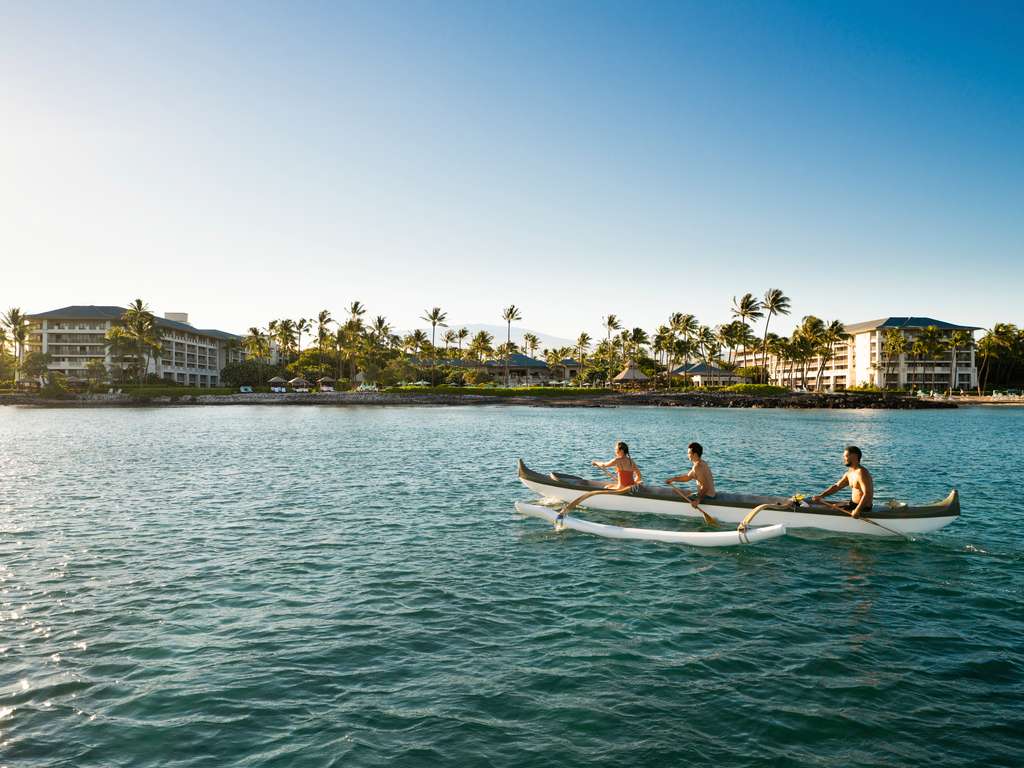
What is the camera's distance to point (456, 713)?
7.48 meters

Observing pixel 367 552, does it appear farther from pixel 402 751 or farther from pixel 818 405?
pixel 818 405

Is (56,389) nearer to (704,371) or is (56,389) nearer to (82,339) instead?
(82,339)

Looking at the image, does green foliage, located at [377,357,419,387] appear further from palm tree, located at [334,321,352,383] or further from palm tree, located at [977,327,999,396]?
palm tree, located at [977,327,999,396]

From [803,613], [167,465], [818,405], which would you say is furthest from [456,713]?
[818,405]

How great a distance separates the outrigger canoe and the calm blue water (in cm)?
49

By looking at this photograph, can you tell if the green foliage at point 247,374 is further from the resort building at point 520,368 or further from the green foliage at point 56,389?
the green foliage at point 56,389

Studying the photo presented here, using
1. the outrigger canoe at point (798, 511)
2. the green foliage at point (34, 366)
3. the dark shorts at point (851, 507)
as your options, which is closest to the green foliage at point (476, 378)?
the green foliage at point (34, 366)

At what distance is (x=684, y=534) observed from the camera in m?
15.2

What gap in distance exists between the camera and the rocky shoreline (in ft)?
318

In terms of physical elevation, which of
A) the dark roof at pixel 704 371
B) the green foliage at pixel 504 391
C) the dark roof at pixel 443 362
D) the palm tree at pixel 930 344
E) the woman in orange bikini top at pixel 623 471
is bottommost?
the woman in orange bikini top at pixel 623 471

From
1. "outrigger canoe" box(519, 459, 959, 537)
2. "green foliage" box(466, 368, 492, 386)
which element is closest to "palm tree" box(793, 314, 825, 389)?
"green foliage" box(466, 368, 492, 386)

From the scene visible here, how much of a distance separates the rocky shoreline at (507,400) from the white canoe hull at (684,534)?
81581 mm

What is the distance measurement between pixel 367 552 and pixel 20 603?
6240mm

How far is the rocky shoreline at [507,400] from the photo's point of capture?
9681 cm
